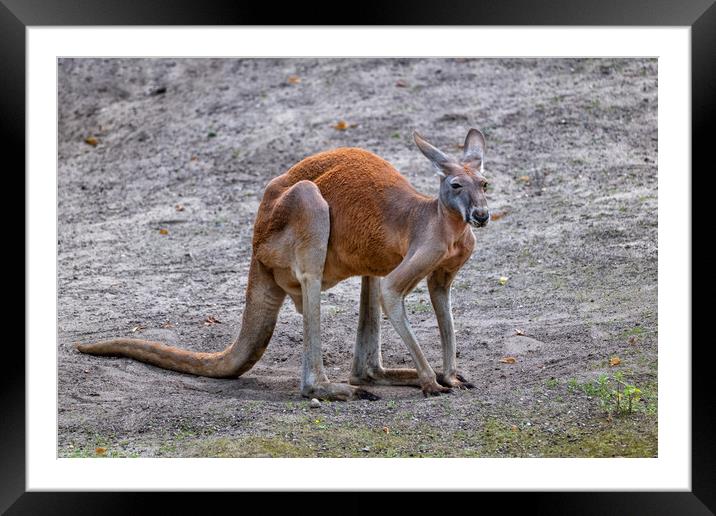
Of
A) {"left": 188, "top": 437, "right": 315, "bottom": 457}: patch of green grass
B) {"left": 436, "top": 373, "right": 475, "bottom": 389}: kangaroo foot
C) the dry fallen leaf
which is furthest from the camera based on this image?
the dry fallen leaf

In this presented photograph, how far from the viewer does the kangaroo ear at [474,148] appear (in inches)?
299

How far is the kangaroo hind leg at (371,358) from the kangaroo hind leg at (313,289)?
0.38m

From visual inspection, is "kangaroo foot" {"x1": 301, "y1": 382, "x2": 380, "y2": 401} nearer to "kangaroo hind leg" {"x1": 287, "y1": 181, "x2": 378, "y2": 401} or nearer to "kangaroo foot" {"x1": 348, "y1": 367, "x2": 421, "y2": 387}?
"kangaroo hind leg" {"x1": 287, "y1": 181, "x2": 378, "y2": 401}

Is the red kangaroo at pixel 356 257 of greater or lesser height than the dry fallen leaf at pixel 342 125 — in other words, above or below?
below

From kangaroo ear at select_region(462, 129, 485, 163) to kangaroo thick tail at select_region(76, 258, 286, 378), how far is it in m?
1.75

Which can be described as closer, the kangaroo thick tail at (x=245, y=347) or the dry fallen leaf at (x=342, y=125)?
the kangaroo thick tail at (x=245, y=347)

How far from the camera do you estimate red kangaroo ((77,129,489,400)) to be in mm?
7539

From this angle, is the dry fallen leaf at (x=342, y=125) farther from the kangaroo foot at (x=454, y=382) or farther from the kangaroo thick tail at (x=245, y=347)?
the kangaroo foot at (x=454, y=382)

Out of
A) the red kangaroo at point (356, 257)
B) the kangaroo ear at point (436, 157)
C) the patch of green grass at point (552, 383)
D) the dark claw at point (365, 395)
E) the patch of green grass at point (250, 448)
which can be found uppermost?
the kangaroo ear at point (436, 157)

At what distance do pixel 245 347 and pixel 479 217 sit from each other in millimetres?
2192

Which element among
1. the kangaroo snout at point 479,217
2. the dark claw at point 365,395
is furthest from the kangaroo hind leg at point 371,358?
the kangaroo snout at point 479,217

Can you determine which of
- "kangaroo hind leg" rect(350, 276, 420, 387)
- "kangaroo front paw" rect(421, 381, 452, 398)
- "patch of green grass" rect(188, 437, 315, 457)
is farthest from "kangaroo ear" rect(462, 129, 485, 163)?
"patch of green grass" rect(188, 437, 315, 457)
